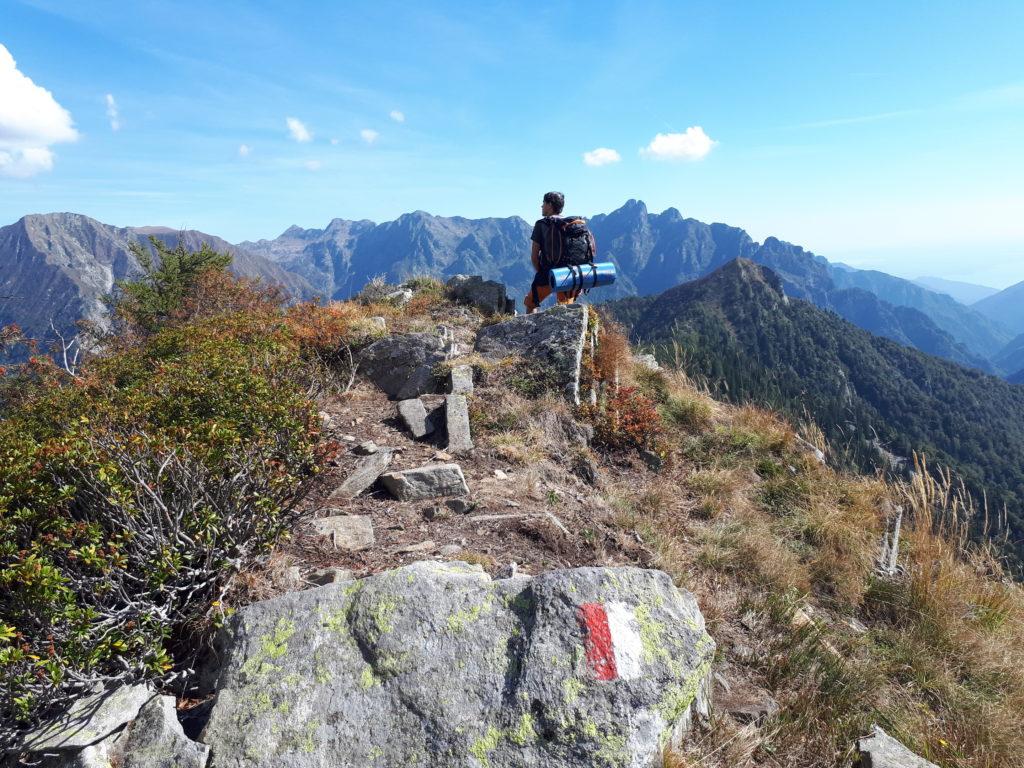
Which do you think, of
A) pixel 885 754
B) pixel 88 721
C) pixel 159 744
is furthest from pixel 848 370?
pixel 88 721

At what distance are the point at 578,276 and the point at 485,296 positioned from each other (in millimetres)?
3849

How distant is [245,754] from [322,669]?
472mm

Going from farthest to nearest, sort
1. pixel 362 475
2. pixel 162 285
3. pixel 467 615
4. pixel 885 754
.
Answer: pixel 162 285, pixel 362 475, pixel 885 754, pixel 467 615

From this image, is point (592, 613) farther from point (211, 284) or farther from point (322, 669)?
point (211, 284)

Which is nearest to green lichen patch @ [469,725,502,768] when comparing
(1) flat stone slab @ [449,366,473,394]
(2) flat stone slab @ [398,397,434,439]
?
(2) flat stone slab @ [398,397,434,439]

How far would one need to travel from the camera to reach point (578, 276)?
10477 mm

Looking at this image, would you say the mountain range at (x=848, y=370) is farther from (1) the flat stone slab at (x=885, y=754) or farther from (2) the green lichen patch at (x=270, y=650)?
(2) the green lichen patch at (x=270, y=650)

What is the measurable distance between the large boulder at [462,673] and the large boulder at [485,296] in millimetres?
10741

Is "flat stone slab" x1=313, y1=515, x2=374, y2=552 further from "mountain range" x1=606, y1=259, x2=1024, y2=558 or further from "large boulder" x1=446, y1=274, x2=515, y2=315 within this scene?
"mountain range" x1=606, y1=259, x2=1024, y2=558

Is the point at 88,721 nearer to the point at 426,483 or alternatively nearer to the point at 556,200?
the point at 426,483

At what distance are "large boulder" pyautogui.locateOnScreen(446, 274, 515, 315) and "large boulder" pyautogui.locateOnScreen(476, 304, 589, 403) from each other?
278cm

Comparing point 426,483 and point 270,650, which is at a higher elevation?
point 270,650

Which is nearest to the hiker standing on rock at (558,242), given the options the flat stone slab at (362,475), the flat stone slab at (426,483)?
the flat stone slab at (362,475)

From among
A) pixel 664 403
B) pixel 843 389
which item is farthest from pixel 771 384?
pixel 664 403
